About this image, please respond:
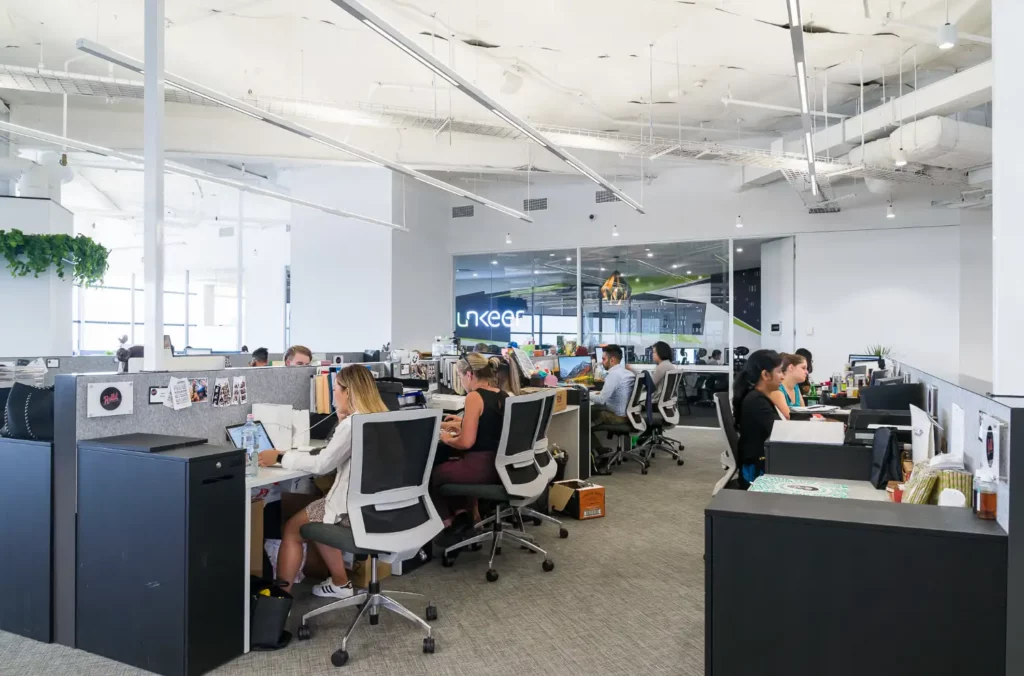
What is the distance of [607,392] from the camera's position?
6.84m

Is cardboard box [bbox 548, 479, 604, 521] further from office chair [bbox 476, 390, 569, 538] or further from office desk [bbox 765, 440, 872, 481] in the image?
office desk [bbox 765, 440, 872, 481]

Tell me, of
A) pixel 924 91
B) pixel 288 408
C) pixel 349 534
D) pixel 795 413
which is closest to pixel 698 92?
pixel 924 91

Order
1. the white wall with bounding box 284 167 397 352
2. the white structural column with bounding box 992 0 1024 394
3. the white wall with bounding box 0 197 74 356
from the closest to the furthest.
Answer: the white structural column with bounding box 992 0 1024 394 → the white wall with bounding box 0 197 74 356 → the white wall with bounding box 284 167 397 352

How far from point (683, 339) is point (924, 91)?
4.96 m

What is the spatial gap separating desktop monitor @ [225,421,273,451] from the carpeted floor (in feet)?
2.69

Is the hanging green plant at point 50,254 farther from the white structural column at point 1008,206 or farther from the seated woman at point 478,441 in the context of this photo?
the white structural column at point 1008,206

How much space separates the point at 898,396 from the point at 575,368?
432 centimetres

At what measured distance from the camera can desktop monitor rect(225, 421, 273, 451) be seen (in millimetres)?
3342

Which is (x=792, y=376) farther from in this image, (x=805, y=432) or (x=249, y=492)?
(x=249, y=492)

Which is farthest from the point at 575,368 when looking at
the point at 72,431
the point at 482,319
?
the point at 72,431

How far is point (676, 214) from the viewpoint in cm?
1023

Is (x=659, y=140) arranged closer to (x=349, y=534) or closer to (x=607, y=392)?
(x=607, y=392)

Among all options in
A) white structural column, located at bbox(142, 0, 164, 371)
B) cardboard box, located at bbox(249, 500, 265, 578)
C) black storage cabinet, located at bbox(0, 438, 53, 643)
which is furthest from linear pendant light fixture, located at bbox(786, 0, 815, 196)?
black storage cabinet, located at bbox(0, 438, 53, 643)

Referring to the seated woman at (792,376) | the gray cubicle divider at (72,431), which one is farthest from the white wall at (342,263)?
the gray cubicle divider at (72,431)
